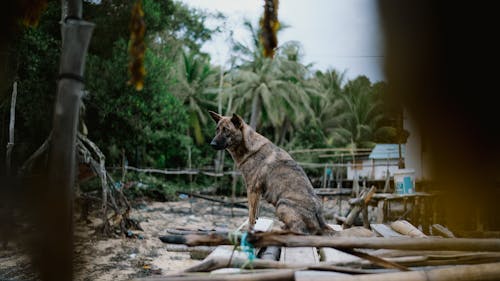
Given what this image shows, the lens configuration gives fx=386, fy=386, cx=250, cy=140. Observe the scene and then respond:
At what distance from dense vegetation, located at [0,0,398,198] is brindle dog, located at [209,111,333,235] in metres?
1.26

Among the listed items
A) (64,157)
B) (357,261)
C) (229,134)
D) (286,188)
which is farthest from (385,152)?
(64,157)

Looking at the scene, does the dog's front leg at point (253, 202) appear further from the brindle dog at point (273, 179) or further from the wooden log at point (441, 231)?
the wooden log at point (441, 231)

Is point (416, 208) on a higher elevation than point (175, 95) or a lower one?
lower

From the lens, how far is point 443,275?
6.68 feet

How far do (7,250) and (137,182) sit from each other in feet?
37.3

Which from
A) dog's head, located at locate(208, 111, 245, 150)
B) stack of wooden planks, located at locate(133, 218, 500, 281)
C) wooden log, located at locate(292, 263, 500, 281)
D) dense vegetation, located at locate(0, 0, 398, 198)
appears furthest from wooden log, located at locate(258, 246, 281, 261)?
dog's head, located at locate(208, 111, 245, 150)

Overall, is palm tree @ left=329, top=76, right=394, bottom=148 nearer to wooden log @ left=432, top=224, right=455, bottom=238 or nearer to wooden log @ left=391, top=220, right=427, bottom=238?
wooden log @ left=432, top=224, right=455, bottom=238

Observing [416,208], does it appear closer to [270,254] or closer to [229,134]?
[229,134]

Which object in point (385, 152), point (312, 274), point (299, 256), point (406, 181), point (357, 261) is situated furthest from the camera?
point (385, 152)

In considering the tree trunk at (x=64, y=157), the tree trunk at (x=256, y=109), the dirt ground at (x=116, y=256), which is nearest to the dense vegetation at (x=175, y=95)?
the tree trunk at (x=256, y=109)

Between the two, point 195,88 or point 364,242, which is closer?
point 364,242

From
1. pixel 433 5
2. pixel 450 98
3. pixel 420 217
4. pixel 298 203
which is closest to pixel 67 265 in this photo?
pixel 450 98

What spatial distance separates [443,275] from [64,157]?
2018 mm

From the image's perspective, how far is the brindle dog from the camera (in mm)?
4094
